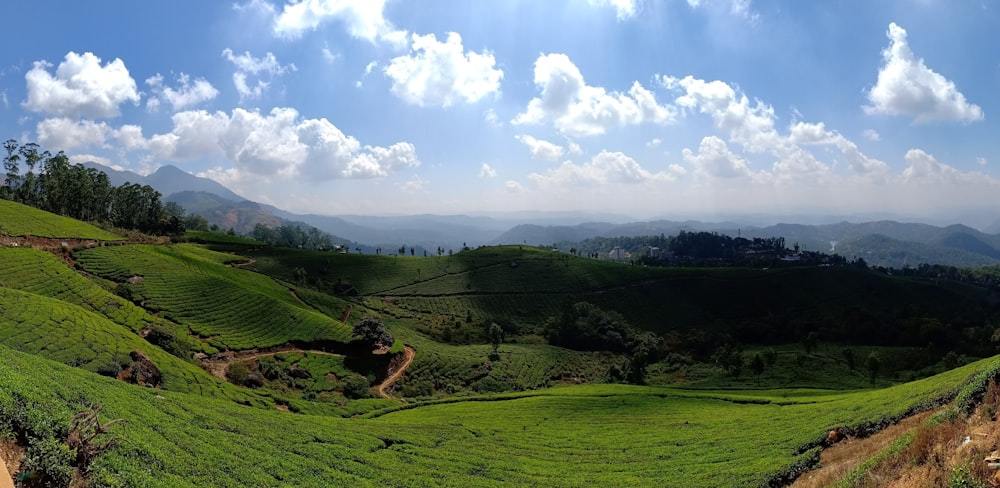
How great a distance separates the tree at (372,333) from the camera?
244 ft

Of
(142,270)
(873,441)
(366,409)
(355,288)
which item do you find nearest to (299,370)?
(366,409)

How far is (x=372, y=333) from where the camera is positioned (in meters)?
74.7

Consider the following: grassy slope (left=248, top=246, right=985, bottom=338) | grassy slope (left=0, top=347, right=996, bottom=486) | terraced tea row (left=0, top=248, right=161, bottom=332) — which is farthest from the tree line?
grassy slope (left=0, top=347, right=996, bottom=486)

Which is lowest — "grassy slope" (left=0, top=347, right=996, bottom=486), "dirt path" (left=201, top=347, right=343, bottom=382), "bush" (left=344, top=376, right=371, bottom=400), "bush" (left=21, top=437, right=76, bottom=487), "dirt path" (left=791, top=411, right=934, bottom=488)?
"bush" (left=344, top=376, right=371, bottom=400)

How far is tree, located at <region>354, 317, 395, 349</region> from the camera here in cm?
7444

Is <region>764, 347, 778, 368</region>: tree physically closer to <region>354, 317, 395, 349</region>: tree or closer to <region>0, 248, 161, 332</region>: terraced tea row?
<region>354, 317, 395, 349</region>: tree

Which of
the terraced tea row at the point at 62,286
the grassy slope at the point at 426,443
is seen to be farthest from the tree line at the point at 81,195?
the grassy slope at the point at 426,443

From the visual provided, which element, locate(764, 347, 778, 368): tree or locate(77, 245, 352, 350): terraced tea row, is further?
locate(764, 347, 778, 368): tree

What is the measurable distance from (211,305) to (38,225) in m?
41.9

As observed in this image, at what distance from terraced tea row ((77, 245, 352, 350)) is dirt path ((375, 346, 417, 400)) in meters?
10.0

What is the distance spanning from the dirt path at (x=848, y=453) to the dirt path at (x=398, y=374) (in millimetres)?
Answer: 50149

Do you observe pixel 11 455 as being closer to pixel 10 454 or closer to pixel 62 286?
pixel 10 454

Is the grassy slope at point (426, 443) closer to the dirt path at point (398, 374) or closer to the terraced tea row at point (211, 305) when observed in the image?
the dirt path at point (398, 374)

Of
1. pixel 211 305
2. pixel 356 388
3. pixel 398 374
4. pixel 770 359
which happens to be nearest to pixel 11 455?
pixel 356 388
